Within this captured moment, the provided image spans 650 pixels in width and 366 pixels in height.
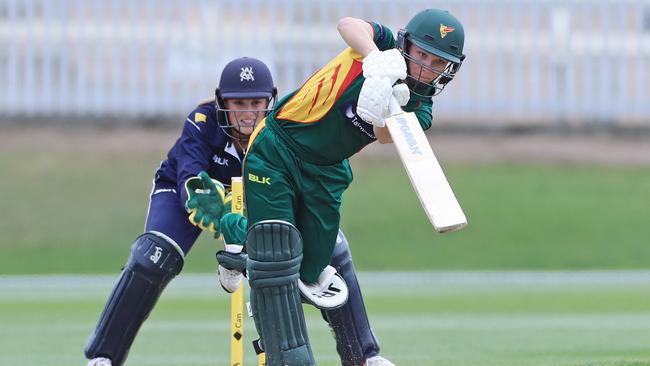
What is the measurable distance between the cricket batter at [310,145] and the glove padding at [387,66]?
1cm

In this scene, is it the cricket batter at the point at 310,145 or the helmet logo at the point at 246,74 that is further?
the helmet logo at the point at 246,74

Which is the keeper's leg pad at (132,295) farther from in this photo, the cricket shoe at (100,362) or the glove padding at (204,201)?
the glove padding at (204,201)

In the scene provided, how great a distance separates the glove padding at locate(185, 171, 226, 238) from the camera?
20.9ft

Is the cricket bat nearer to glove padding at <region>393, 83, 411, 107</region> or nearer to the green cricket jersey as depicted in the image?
A: glove padding at <region>393, 83, 411, 107</region>

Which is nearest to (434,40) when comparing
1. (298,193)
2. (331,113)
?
(331,113)

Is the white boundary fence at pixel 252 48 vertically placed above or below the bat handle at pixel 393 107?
below

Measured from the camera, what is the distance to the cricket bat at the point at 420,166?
17.7 ft

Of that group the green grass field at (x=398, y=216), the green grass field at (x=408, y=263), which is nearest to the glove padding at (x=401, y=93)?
the green grass field at (x=408, y=263)

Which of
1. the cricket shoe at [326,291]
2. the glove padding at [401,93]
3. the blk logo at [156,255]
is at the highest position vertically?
the glove padding at [401,93]

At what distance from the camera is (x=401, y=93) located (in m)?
5.50

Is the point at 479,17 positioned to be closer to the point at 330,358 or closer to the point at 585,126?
the point at 585,126

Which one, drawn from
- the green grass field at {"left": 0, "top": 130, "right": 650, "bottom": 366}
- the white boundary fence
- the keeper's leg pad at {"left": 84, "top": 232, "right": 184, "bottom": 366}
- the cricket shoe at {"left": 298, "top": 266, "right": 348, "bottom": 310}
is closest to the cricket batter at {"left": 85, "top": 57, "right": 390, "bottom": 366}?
the keeper's leg pad at {"left": 84, "top": 232, "right": 184, "bottom": 366}

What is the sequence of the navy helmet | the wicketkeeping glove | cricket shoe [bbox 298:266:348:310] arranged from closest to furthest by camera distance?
1. cricket shoe [bbox 298:266:348:310]
2. the wicketkeeping glove
3. the navy helmet

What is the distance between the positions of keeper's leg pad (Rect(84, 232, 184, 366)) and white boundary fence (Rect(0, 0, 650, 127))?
10489 mm
